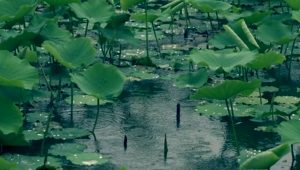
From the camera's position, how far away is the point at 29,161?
Answer: 11.0 ft

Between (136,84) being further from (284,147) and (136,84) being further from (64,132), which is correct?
(284,147)

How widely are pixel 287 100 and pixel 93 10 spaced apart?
1.01 metres

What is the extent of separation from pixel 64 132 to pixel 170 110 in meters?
0.58

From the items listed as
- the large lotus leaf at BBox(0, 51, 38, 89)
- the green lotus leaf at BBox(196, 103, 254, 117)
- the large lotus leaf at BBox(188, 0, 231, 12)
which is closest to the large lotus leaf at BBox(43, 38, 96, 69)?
the large lotus leaf at BBox(0, 51, 38, 89)

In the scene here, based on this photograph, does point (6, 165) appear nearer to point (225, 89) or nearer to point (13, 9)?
point (225, 89)

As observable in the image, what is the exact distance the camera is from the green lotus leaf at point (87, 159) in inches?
131

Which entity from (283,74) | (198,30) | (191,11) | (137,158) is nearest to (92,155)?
(137,158)

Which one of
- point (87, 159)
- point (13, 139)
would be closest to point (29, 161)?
point (13, 139)

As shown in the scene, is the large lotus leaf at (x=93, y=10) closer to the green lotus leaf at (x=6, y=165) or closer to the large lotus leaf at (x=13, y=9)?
the large lotus leaf at (x=13, y=9)

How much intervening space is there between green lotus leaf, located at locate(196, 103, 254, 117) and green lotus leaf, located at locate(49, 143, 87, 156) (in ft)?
2.23

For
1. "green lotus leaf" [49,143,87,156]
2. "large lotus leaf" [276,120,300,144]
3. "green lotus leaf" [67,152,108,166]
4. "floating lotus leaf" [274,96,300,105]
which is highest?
"large lotus leaf" [276,120,300,144]

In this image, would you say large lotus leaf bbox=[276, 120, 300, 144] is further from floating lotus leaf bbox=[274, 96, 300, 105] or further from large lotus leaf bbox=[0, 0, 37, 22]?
large lotus leaf bbox=[0, 0, 37, 22]

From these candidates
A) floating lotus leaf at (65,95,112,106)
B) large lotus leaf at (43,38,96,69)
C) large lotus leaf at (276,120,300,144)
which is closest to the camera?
large lotus leaf at (276,120,300,144)

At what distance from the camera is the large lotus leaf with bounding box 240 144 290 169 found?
9.77ft
